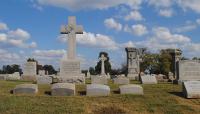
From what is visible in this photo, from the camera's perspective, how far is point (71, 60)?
2311 centimetres

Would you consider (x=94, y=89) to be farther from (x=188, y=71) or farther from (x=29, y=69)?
(x=29, y=69)

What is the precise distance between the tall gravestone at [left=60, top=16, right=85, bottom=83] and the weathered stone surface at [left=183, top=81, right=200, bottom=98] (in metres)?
7.62

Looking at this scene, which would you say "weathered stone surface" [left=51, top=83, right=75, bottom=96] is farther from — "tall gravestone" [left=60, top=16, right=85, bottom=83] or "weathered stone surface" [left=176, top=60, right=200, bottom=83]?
"weathered stone surface" [left=176, top=60, right=200, bottom=83]

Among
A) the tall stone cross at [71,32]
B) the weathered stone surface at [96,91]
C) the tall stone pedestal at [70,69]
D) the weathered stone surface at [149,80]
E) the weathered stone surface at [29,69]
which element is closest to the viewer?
the weathered stone surface at [96,91]

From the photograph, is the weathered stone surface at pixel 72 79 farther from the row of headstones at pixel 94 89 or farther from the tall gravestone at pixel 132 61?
the tall gravestone at pixel 132 61

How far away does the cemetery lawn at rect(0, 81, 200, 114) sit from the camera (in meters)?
14.1

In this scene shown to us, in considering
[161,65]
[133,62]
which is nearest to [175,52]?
[133,62]

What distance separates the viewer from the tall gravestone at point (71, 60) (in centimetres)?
2254

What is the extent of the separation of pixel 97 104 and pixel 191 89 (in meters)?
4.70

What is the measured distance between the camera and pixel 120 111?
14.4m

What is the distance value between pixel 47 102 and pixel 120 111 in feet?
9.88

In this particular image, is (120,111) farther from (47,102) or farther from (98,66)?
(98,66)

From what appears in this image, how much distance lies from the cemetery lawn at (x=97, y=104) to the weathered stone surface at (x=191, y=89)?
0.28 meters

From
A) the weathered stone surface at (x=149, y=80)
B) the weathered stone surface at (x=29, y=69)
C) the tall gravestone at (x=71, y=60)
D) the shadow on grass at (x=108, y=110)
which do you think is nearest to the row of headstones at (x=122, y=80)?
the weathered stone surface at (x=149, y=80)
